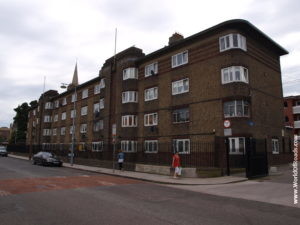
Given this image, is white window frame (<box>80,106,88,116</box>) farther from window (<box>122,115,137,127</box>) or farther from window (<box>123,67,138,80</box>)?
window (<box>122,115,137,127</box>)

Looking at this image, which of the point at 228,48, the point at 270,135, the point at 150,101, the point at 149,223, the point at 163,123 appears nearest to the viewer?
the point at 149,223

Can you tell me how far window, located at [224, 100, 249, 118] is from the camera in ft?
68.1

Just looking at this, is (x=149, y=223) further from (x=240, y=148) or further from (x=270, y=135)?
(x=270, y=135)

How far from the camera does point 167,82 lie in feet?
89.1

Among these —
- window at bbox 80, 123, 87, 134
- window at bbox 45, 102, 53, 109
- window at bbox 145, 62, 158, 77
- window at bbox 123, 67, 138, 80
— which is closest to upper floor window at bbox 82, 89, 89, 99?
window at bbox 80, 123, 87, 134

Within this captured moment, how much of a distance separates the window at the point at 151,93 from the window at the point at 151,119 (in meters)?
1.85

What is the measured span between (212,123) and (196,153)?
292 centimetres

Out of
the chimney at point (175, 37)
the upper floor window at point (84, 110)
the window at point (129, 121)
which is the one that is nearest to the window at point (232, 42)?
the chimney at point (175, 37)

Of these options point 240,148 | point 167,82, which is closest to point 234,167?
point 240,148

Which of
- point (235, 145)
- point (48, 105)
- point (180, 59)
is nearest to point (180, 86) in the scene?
point (180, 59)

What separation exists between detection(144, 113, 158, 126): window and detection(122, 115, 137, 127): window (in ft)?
5.21

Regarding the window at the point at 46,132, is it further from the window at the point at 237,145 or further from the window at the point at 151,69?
the window at the point at 237,145

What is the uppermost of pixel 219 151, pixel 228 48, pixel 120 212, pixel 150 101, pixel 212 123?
pixel 228 48

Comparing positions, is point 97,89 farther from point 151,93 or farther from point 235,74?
point 235,74
